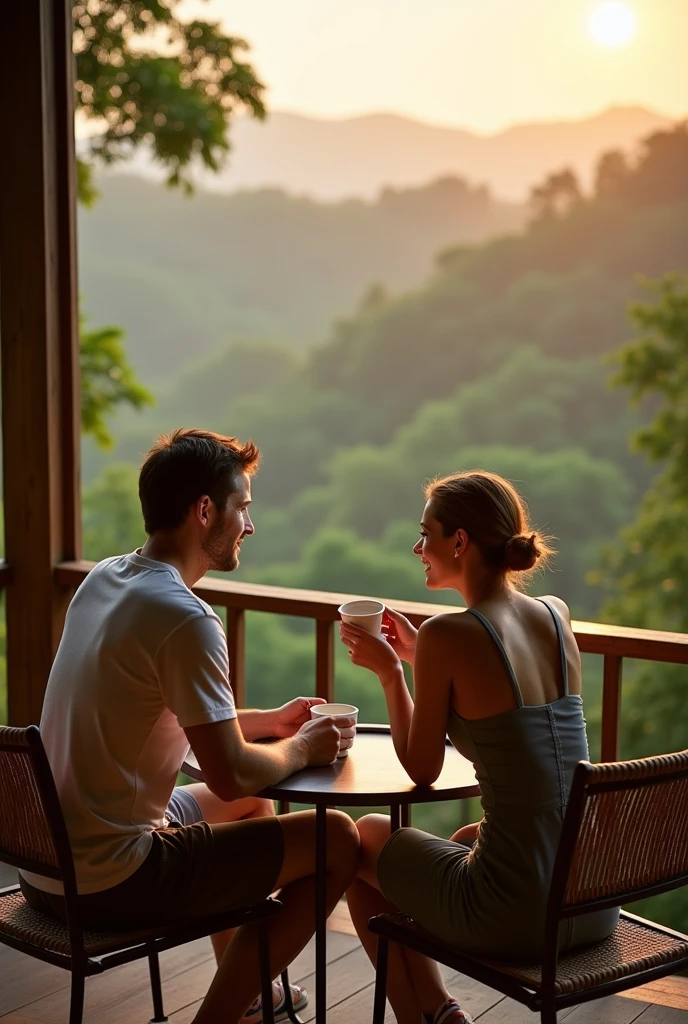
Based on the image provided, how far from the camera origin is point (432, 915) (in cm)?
198

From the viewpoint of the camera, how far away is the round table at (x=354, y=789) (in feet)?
6.73

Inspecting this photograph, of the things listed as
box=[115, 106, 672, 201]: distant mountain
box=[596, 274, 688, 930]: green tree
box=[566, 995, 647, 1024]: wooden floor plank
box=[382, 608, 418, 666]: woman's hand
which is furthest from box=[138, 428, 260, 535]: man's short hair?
box=[115, 106, 672, 201]: distant mountain

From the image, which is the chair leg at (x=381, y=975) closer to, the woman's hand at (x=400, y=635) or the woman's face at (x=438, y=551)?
the woman's hand at (x=400, y=635)

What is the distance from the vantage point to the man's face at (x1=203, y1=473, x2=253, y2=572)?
2172mm

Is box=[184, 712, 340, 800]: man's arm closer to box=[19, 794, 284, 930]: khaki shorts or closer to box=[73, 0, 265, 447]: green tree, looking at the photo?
box=[19, 794, 284, 930]: khaki shorts

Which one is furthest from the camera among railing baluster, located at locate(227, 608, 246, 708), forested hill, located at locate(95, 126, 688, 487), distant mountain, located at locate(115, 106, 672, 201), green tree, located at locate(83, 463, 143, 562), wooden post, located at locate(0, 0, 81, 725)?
distant mountain, located at locate(115, 106, 672, 201)

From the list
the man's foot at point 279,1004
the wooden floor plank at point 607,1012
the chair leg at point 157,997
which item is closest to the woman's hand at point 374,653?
the man's foot at point 279,1004

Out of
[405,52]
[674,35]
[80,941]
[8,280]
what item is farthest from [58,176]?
[405,52]

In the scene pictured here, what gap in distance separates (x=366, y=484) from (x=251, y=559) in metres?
2.00

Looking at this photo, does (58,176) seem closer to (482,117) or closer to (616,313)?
(616,313)

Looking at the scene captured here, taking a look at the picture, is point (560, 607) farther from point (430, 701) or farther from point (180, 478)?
point (180, 478)

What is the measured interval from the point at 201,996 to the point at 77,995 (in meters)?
0.85

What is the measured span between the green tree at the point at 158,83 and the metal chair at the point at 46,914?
7.94 metres

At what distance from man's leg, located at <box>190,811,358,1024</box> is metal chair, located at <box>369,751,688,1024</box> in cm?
32
